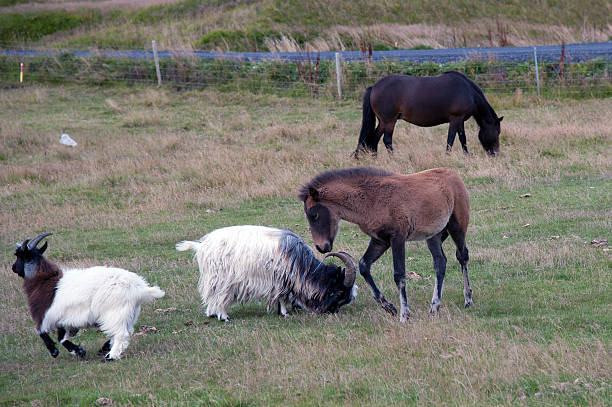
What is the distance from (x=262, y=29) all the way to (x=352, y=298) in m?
24.5

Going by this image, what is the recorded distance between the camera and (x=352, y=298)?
771 centimetres

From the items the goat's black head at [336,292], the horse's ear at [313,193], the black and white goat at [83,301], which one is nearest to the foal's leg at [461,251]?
the goat's black head at [336,292]

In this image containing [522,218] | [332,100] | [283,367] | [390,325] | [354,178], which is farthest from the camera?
[332,100]

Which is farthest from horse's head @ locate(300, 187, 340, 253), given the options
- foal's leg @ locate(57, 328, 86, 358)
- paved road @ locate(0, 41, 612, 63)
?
paved road @ locate(0, 41, 612, 63)

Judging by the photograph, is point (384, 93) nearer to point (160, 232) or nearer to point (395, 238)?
point (160, 232)

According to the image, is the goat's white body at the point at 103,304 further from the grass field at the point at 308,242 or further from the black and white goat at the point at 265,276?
the black and white goat at the point at 265,276

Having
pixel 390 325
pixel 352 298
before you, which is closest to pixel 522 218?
pixel 352 298

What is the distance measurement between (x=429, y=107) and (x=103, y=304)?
10.4 meters

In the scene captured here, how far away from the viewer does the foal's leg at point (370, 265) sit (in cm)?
730

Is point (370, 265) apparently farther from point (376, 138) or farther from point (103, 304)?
point (376, 138)

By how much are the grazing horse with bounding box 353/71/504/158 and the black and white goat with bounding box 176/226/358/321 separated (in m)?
7.66

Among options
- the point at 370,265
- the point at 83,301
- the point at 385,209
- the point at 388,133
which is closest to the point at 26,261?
the point at 83,301

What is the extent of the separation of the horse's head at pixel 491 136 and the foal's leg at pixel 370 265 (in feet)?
27.0

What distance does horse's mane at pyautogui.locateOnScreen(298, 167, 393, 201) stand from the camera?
281 inches
